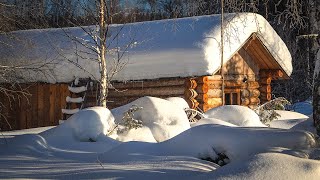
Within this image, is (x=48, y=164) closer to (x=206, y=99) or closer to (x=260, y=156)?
(x=260, y=156)

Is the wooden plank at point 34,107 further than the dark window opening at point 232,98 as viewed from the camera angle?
No

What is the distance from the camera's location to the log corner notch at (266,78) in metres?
17.6

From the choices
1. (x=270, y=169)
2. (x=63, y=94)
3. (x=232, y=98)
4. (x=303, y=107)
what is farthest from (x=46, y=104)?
(x=303, y=107)

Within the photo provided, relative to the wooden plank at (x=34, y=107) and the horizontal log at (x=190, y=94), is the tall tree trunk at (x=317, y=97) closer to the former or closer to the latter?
the horizontal log at (x=190, y=94)

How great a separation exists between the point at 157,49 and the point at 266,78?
581 cm

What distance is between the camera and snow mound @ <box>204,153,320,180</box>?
156 inches

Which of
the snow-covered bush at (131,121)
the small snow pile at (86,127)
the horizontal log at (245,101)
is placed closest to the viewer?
the small snow pile at (86,127)

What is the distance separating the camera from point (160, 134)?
877 cm

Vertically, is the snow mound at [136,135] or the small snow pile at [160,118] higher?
the small snow pile at [160,118]

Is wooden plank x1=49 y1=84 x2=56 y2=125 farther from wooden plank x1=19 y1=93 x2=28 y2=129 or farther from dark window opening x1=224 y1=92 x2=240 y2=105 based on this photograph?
dark window opening x1=224 y1=92 x2=240 y2=105

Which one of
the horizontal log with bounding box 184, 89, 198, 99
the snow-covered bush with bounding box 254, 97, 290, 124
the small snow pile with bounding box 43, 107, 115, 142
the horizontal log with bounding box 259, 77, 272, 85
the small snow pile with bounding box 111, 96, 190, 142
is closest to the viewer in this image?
the small snow pile with bounding box 43, 107, 115, 142

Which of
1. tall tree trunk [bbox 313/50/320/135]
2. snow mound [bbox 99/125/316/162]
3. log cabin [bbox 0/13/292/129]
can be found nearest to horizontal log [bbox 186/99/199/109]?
log cabin [bbox 0/13/292/129]

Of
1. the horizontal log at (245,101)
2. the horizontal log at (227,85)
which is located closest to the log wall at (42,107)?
the horizontal log at (227,85)

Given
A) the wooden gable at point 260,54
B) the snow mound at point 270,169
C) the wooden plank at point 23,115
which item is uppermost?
the wooden gable at point 260,54
